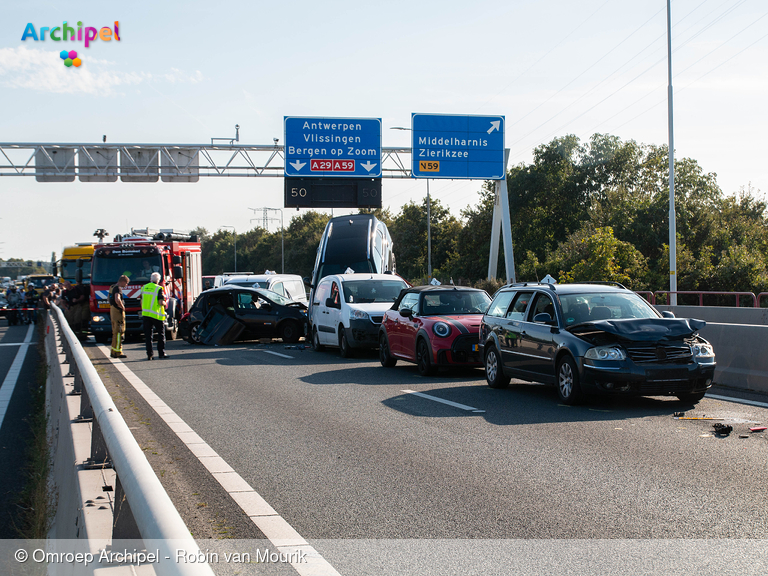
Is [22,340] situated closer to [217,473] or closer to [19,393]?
[19,393]

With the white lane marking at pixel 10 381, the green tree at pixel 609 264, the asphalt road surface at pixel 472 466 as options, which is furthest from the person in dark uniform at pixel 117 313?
the green tree at pixel 609 264

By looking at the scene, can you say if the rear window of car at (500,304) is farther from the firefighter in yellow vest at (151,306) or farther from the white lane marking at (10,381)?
the firefighter in yellow vest at (151,306)

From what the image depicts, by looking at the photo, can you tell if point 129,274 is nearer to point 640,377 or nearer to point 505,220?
point 505,220

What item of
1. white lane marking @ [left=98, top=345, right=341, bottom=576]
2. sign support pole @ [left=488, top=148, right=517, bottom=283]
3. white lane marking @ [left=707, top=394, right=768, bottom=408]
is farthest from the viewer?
sign support pole @ [left=488, top=148, right=517, bottom=283]

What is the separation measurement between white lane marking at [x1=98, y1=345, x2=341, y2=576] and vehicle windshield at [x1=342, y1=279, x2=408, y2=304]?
30.5 feet

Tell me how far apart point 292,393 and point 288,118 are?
21050 millimetres

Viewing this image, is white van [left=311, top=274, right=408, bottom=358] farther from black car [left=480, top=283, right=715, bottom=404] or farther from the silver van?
black car [left=480, top=283, right=715, bottom=404]

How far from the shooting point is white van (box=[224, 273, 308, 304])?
2625cm

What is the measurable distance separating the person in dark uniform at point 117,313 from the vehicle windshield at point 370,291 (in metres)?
4.98

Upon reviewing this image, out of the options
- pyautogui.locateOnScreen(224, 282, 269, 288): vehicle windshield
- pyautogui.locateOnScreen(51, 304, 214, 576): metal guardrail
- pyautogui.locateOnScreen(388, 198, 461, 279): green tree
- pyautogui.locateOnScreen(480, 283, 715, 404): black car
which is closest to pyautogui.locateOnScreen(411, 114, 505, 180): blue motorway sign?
pyautogui.locateOnScreen(224, 282, 269, 288): vehicle windshield

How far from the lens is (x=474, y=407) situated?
10.4m

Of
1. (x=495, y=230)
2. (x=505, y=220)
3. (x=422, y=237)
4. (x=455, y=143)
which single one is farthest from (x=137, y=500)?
(x=422, y=237)

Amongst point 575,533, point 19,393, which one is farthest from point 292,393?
point 575,533

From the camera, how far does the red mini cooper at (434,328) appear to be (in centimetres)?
1396
